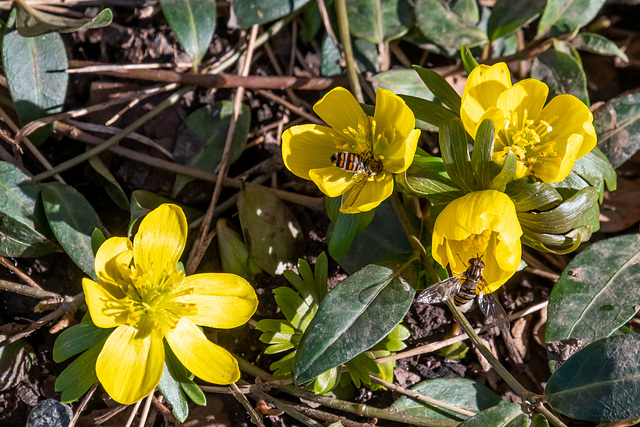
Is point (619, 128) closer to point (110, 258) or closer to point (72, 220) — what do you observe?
point (110, 258)

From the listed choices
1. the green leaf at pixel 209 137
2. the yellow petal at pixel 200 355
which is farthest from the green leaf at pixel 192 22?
the yellow petal at pixel 200 355

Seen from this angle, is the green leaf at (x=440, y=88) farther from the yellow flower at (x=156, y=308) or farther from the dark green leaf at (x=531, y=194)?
the yellow flower at (x=156, y=308)

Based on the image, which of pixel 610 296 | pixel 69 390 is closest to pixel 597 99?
pixel 610 296

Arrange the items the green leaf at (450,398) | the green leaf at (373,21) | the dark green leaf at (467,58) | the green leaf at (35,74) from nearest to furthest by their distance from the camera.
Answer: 1. the dark green leaf at (467,58)
2. the green leaf at (450,398)
3. the green leaf at (35,74)
4. the green leaf at (373,21)

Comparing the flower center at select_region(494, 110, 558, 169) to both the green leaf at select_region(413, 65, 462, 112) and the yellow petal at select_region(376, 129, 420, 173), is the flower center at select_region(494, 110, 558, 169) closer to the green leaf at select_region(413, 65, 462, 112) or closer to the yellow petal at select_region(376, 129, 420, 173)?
the green leaf at select_region(413, 65, 462, 112)

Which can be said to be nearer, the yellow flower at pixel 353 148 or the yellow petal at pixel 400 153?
the yellow petal at pixel 400 153

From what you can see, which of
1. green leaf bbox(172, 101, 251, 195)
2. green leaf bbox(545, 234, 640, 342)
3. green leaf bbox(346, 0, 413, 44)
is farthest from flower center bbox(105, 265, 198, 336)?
green leaf bbox(346, 0, 413, 44)

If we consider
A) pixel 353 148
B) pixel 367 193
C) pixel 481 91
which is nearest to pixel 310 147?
pixel 353 148
